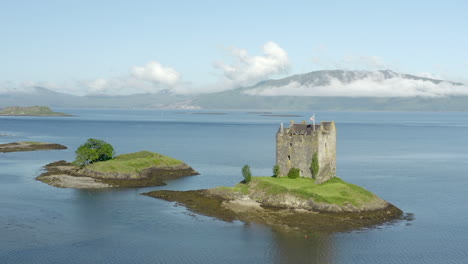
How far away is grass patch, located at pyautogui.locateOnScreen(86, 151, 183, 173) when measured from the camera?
99.1m

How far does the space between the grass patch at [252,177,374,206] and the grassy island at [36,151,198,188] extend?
25210 millimetres

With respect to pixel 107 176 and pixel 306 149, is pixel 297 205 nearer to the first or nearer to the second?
pixel 306 149

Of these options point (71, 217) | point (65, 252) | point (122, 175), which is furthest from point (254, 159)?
point (65, 252)

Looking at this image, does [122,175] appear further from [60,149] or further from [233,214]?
[60,149]

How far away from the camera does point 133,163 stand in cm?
10300

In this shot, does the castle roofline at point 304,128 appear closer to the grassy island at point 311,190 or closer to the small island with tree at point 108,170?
the grassy island at point 311,190

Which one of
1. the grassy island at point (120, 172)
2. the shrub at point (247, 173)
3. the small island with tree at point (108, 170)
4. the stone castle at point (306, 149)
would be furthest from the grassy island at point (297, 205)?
the small island with tree at point (108, 170)

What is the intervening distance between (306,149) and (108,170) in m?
39.1

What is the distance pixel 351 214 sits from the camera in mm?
68250

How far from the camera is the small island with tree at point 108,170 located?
9314 centimetres

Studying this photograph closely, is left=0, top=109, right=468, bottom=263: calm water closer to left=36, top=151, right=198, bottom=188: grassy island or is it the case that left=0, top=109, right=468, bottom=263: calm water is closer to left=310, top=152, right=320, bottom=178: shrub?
left=36, top=151, right=198, bottom=188: grassy island

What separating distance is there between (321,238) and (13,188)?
53717 millimetres

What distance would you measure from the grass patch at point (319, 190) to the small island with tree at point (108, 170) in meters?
25.2

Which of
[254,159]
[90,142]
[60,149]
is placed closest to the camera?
[90,142]
